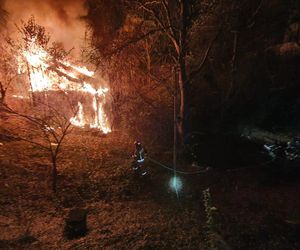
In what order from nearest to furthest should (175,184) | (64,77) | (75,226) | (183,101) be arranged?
(75,226) → (175,184) → (183,101) → (64,77)

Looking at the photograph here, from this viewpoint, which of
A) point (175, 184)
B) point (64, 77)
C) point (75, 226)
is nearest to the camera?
point (75, 226)

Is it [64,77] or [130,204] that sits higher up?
[64,77]

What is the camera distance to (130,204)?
37.5ft

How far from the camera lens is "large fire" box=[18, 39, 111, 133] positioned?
20.4 metres

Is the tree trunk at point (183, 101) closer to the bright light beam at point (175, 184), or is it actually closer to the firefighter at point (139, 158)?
the bright light beam at point (175, 184)

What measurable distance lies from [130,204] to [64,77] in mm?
11874

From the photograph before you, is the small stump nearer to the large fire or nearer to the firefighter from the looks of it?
the firefighter

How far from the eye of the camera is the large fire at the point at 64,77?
20438 millimetres

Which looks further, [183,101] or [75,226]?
[183,101]

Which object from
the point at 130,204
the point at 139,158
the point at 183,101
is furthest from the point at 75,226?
the point at 183,101

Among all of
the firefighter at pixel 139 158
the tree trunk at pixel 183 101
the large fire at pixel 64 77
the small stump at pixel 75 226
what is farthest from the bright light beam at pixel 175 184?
the large fire at pixel 64 77

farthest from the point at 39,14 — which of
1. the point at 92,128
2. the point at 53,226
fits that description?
the point at 53,226

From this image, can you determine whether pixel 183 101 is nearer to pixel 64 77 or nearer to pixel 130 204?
pixel 130 204

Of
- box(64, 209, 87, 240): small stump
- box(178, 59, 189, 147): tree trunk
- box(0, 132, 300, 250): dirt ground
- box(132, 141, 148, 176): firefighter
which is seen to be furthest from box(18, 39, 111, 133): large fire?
box(64, 209, 87, 240): small stump
